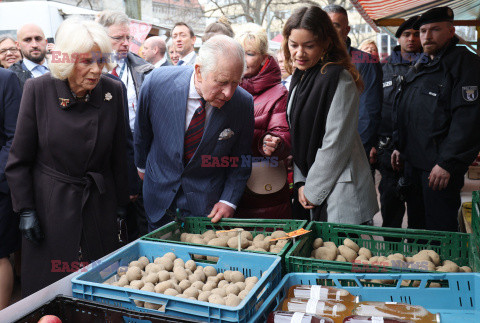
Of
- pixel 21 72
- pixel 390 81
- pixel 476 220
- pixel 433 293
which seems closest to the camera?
pixel 433 293

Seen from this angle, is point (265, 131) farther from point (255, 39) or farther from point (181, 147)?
point (181, 147)

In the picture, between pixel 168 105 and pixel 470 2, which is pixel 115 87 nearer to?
pixel 168 105

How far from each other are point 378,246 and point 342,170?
17.4 inches

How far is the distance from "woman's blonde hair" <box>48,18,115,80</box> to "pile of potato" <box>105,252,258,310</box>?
1021 millimetres

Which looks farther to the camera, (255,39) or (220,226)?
(255,39)

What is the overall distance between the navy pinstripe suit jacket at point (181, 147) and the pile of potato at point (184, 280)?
53cm

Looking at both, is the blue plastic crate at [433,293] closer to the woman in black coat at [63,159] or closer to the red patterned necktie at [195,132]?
the red patterned necktie at [195,132]

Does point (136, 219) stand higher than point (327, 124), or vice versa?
point (327, 124)

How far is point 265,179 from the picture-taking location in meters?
2.83

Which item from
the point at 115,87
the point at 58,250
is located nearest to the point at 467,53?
the point at 115,87

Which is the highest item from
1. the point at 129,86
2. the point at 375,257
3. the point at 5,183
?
the point at 129,86

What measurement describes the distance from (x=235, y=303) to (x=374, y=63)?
3.20 m

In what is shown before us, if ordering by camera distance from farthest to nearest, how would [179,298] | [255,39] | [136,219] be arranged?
[136,219]
[255,39]
[179,298]

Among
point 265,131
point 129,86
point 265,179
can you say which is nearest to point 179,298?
point 265,179
